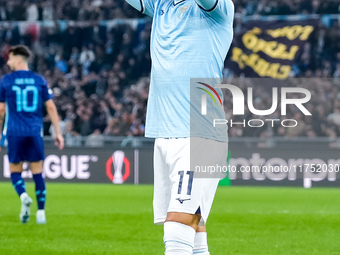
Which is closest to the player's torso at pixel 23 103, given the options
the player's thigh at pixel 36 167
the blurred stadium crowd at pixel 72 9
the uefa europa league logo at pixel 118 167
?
the player's thigh at pixel 36 167

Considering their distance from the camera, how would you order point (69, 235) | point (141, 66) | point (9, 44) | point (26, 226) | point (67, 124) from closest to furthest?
point (69, 235), point (26, 226), point (67, 124), point (141, 66), point (9, 44)

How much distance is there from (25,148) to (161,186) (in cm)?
442

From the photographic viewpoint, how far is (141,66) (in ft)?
65.1

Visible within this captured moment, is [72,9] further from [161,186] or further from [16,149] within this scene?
[161,186]

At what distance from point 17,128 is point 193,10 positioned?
461 centimetres

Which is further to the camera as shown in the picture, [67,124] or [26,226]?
[67,124]

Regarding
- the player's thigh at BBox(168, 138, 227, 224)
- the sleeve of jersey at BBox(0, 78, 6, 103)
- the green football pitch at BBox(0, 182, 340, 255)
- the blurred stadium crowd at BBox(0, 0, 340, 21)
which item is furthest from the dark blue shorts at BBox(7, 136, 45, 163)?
the blurred stadium crowd at BBox(0, 0, 340, 21)

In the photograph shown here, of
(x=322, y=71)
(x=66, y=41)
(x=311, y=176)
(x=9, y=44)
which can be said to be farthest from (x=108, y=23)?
(x=311, y=176)

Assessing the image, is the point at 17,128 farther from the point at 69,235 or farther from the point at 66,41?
the point at 66,41

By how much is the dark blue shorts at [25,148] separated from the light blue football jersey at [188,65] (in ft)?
14.2

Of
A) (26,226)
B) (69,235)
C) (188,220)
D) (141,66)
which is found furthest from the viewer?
(141,66)

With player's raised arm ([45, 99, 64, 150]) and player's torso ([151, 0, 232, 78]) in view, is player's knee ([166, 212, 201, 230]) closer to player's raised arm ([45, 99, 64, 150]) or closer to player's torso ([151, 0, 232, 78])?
player's torso ([151, 0, 232, 78])

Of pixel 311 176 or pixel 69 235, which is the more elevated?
pixel 69 235

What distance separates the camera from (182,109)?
363cm
